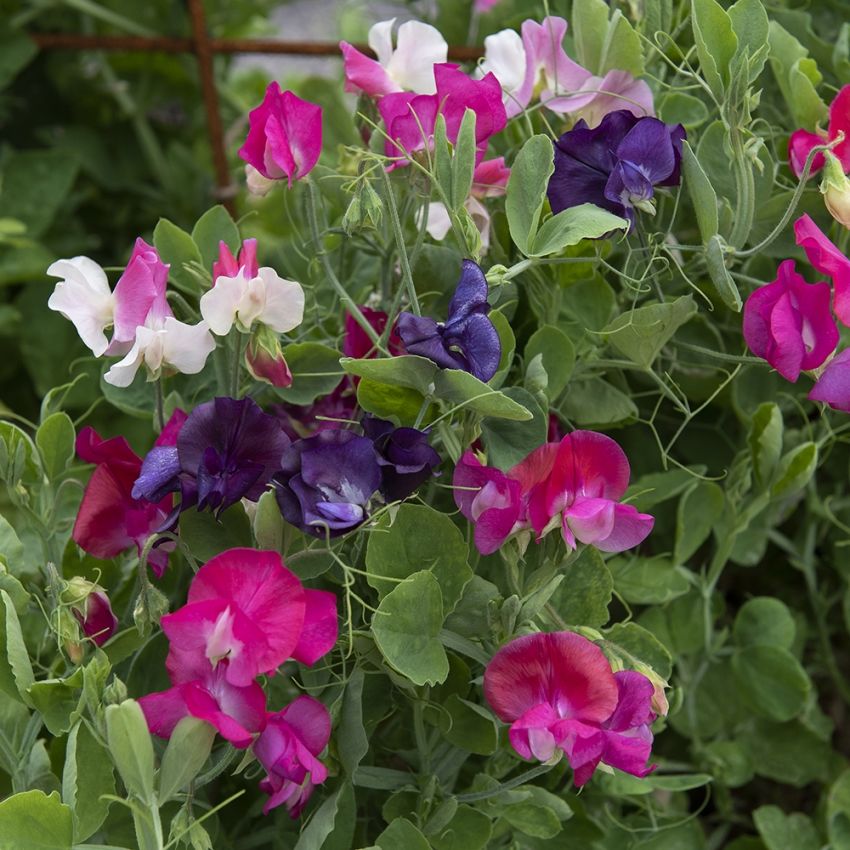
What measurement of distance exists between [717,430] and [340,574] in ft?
1.22

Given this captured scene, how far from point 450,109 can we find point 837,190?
7.6 inches

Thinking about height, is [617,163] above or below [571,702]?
above

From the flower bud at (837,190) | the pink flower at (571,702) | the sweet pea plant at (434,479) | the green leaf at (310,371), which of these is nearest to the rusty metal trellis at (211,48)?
the sweet pea plant at (434,479)

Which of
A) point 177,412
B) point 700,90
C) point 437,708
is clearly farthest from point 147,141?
point 437,708

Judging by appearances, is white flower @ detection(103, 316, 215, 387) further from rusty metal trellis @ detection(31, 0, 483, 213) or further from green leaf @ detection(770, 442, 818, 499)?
rusty metal trellis @ detection(31, 0, 483, 213)

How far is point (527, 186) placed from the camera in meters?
Answer: 0.58

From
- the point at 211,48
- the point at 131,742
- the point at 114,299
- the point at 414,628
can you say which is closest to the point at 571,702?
the point at 414,628

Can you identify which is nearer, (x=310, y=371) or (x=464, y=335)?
(x=464, y=335)

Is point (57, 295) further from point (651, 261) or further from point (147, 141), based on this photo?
point (147, 141)

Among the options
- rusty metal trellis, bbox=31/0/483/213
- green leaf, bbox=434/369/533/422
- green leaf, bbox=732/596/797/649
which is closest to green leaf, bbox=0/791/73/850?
green leaf, bbox=434/369/533/422

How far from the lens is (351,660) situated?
617 millimetres

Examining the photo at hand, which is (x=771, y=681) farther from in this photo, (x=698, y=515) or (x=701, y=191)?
(x=701, y=191)

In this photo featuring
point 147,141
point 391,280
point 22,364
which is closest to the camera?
point 391,280

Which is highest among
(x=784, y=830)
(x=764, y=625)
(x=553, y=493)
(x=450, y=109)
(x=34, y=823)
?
(x=450, y=109)
